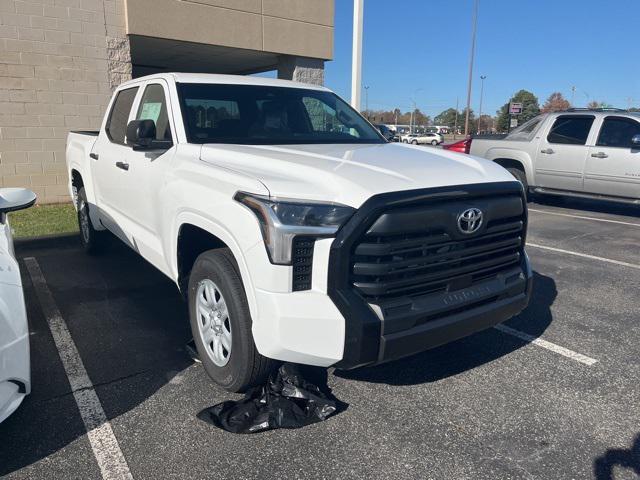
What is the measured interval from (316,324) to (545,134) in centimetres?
909

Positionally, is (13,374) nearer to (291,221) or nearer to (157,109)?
(291,221)

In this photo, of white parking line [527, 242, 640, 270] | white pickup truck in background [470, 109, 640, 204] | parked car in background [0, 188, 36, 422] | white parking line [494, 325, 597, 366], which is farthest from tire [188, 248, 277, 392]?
white pickup truck in background [470, 109, 640, 204]

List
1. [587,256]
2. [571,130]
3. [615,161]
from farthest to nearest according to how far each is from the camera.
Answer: [571,130] < [615,161] < [587,256]

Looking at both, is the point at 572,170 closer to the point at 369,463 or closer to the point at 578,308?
the point at 578,308

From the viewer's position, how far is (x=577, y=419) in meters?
3.00

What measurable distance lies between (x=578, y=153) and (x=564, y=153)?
10.1 inches

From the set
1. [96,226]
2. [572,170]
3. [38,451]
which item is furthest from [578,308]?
[572,170]

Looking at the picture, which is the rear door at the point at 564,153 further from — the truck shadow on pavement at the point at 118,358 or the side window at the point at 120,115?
the side window at the point at 120,115

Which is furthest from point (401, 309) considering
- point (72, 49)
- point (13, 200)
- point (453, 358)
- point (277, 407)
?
point (72, 49)

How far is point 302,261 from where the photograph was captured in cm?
260

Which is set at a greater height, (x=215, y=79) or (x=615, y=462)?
(x=215, y=79)

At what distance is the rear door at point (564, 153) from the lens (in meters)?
9.64

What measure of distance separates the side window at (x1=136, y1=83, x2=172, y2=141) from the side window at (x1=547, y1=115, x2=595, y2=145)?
8101 millimetres

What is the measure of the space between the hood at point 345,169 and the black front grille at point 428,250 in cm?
16
